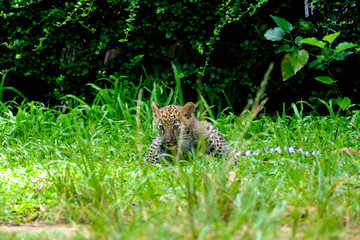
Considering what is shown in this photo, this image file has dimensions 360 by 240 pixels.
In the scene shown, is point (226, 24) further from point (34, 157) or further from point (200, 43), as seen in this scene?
point (34, 157)

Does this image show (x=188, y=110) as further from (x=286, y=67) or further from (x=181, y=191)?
(x=286, y=67)

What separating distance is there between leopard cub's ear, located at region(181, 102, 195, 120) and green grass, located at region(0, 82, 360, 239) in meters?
0.68

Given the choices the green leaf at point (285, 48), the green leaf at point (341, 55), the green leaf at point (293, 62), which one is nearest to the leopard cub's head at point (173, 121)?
the green leaf at point (293, 62)

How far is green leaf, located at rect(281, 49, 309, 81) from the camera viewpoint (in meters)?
7.01

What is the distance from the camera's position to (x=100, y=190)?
3238mm

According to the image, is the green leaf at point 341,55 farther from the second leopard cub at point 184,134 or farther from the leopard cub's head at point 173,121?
the leopard cub's head at point 173,121

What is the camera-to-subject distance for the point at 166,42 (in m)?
8.14

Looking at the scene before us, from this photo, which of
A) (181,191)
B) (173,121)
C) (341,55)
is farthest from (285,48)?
(181,191)

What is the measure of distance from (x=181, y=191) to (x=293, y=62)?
4.11 meters

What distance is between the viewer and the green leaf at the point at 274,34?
7109 mm

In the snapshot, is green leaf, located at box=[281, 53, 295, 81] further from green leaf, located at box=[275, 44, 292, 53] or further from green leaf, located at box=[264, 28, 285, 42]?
green leaf, located at box=[264, 28, 285, 42]

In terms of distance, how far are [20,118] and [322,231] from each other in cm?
524

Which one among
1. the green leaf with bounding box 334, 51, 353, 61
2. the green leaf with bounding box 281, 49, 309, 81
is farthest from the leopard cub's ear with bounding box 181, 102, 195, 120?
the green leaf with bounding box 334, 51, 353, 61

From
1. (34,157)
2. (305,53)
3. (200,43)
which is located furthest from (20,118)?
(305,53)
